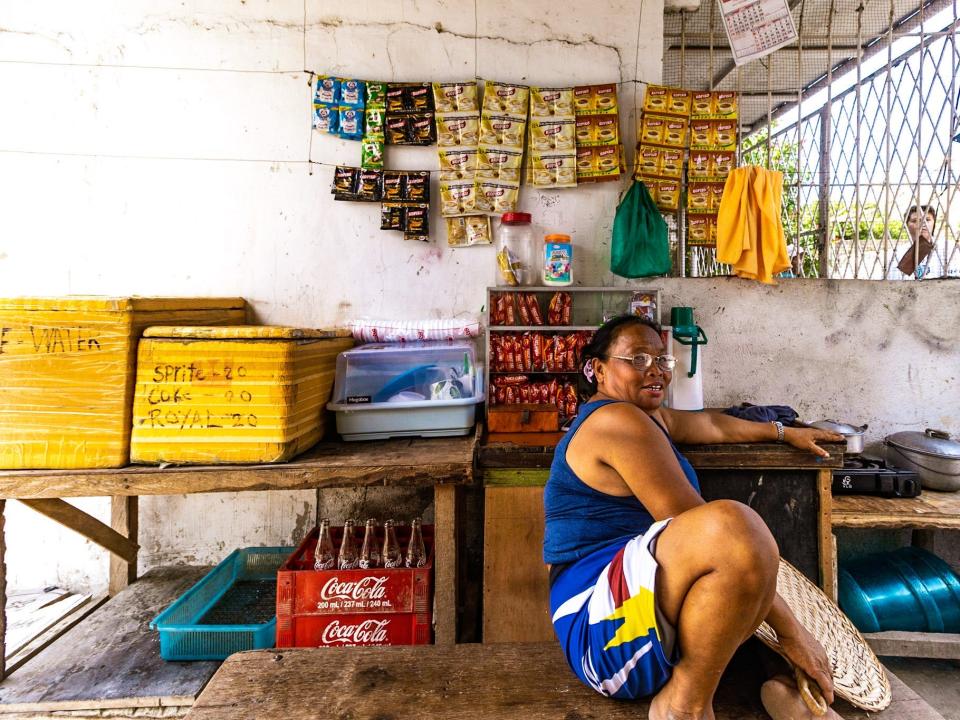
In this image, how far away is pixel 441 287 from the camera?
2943 mm

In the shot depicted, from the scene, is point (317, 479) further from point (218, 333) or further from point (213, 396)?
point (218, 333)

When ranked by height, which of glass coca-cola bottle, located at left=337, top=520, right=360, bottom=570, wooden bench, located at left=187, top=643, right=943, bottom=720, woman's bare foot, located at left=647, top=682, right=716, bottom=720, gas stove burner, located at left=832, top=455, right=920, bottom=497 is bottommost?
wooden bench, located at left=187, top=643, right=943, bottom=720

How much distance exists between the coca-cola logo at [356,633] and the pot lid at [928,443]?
2.68 meters

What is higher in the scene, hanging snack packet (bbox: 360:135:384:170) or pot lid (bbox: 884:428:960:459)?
hanging snack packet (bbox: 360:135:384:170)

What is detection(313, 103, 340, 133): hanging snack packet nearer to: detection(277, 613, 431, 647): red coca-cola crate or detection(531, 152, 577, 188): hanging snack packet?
detection(531, 152, 577, 188): hanging snack packet

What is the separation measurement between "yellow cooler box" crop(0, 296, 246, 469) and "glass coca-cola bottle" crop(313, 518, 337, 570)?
0.81 metres

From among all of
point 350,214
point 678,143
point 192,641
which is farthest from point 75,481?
point 678,143

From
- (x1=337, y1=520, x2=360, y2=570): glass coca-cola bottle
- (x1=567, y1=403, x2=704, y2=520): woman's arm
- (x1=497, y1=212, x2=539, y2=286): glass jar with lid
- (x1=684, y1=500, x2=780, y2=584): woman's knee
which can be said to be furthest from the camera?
(x1=497, y1=212, x2=539, y2=286): glass jar with lid

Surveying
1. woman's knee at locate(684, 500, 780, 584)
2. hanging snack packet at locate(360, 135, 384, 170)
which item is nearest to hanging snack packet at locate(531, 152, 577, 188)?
hanging snack packet at locate(360, 135, 384, 170)

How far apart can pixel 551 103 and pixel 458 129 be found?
0.52 m

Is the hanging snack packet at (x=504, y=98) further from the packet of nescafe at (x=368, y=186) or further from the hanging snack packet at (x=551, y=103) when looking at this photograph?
the packet of nescafe at (x=368, y=186)

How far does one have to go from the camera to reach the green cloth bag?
2.77 metres

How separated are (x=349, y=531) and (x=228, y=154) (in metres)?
2.06

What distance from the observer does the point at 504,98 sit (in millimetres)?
2873
